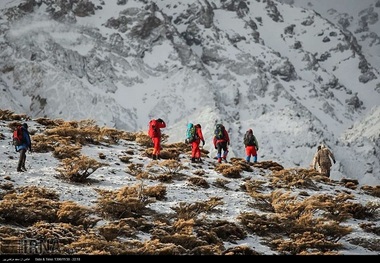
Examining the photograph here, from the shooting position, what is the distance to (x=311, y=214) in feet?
51.3

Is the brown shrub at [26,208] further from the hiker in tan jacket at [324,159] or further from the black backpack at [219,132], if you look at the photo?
the hiker in tan jacket at [324,159]

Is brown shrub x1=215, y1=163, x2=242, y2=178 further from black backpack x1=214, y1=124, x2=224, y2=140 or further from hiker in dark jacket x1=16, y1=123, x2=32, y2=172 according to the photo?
hiker in dark jacket x1=16, y1=123, x2=32, y2=172

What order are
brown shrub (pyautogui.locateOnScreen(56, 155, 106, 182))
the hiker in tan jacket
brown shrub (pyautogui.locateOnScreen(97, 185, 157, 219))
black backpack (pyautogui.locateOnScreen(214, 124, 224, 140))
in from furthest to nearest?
the hiker in tan jacket < black backpack (pyautogui.locateOnScreen(214, 124, 224, 140)) < brown shrub (pyautogui.locateOnScreen(56, 155, 106, 182)) < brown shrub (pyautogui.locateOnScreen(97, 185, 157, 219))

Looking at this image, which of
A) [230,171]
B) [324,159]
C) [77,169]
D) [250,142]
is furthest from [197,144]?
[324,159]

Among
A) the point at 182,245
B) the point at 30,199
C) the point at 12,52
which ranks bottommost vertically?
the point at 182,245

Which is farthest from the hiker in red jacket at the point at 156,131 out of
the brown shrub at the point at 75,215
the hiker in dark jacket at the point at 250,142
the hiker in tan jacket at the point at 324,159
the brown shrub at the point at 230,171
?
the hiker in tan jacket at the point at 324,159

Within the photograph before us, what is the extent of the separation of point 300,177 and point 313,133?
9677cm

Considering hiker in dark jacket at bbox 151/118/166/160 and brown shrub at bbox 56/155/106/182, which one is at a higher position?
hiker in dark jacket at bbox 151/118/166/160

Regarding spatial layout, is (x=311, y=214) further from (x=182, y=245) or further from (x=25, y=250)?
(x=25, y=250)

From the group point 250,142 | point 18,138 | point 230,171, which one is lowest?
point 18,138

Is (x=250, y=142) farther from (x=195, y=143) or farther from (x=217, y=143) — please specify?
(x=195, y=143)

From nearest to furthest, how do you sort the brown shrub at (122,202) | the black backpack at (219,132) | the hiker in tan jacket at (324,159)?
the brown shrub at (122,202), the black backpack at (219,132), the hiker in tan jacket at (324,159)

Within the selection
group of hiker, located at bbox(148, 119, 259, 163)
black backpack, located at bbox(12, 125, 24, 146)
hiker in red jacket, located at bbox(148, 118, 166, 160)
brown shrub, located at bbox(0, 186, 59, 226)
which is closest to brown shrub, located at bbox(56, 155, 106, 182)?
black backpack, located at bbox(12, 125, 24, 146)
